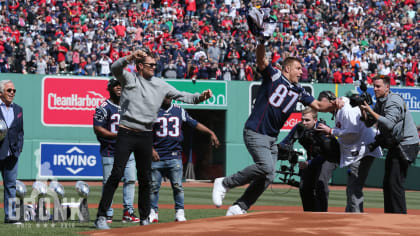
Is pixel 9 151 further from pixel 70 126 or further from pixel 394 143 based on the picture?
pixel 70 126

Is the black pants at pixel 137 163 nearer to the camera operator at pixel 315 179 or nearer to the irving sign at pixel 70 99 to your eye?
the camera operator at pixel 315 179

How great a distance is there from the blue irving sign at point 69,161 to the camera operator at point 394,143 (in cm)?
1559

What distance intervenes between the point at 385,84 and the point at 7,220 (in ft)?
17.3

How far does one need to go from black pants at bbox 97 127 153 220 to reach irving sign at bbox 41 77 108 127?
52.2 ft

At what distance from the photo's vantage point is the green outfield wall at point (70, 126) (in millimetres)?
23234

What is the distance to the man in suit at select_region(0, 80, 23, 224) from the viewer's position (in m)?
9.27

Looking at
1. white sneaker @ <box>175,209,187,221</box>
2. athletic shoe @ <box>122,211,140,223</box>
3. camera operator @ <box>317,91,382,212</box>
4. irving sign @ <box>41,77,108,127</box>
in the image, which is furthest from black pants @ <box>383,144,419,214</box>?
irving sign @ <box>41,77,108,127</box>

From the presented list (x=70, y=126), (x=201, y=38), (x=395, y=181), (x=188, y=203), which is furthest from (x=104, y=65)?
(x=395, y=181)

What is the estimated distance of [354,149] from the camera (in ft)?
30.7

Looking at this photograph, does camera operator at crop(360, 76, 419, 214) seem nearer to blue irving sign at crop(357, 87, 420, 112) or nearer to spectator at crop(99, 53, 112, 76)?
spectator at crop(99, 53, 112, 76)

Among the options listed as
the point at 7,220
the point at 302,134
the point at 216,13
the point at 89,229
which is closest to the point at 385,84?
the point at 302,134

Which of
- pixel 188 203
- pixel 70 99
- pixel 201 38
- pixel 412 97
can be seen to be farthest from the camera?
pixel 201 38

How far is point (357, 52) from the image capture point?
Answer: 29922 millimetres

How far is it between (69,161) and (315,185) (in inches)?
591
